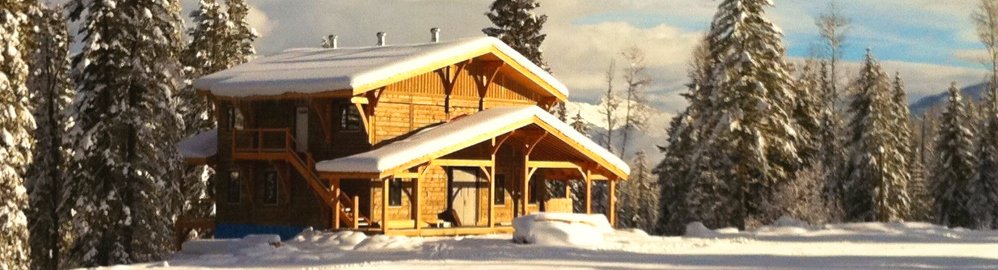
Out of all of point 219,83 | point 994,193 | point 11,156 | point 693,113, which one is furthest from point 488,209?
point 994,193

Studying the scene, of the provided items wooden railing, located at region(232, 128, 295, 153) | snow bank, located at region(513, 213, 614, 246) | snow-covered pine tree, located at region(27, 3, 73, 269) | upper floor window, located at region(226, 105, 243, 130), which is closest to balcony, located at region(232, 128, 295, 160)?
wooden railing, located at region(232, 128, 295, 153)

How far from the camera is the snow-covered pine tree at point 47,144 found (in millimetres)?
43625

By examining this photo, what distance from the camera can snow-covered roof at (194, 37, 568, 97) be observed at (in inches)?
1425

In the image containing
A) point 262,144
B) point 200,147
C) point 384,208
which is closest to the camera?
point 384,208

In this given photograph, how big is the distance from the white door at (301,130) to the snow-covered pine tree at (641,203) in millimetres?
47810

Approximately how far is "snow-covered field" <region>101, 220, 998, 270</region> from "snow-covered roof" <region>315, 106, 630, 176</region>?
2.05 m

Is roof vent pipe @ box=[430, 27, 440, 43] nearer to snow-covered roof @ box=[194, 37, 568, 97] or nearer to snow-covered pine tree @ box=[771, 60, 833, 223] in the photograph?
snow-covered roof @ box=[194, 37, 568, 97]

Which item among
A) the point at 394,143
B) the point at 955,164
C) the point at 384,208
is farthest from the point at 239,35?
the point at 955,164

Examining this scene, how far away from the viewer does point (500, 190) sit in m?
41.7

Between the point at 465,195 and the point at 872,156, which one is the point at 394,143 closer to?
the point at 465,195

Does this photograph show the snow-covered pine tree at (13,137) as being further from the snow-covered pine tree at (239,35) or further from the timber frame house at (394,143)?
the snow-covered pine tree at (239,35)

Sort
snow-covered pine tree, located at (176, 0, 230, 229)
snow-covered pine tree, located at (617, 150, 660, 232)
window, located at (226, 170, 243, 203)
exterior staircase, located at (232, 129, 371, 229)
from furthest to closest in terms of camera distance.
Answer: snow-covered pine tree, located at (617, 150, 660, 232) < snow-covered pine tree, located at (176, 0, 230, 229) < window, located at (226, 170, 243, 203) < exterior staircase, located at (232, 129, 371, 229)

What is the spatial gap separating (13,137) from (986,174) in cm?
5121

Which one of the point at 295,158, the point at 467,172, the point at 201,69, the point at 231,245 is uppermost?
the point at 201,69
